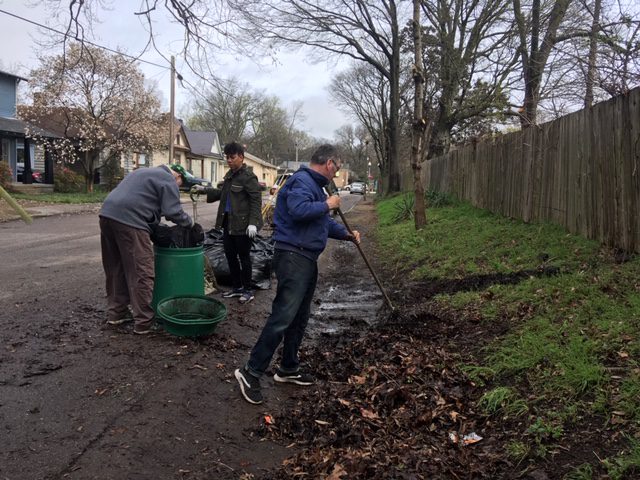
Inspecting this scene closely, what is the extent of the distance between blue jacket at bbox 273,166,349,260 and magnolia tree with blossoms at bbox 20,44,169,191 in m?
24.6

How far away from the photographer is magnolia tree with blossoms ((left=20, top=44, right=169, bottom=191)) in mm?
26172

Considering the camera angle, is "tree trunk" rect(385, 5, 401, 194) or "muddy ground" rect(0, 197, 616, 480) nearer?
"muddy ground" rect(0, 197, 616, 480)

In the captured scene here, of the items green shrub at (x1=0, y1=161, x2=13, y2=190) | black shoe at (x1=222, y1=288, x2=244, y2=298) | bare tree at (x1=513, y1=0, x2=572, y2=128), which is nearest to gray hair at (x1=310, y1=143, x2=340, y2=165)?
black shoe at (x1=222, y1=288, x2=244, y2=298)

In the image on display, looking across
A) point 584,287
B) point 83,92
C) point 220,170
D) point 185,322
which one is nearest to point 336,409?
point 185,322

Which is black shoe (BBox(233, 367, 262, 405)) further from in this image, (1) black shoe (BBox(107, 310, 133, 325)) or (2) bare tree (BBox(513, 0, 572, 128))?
(2) bare tree (BBox(513, 0, 572, 128))

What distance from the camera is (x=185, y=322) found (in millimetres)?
4715

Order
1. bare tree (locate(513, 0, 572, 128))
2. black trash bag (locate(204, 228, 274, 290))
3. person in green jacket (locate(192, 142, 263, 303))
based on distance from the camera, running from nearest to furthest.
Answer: person in green jacket (locate(192, 142, 263, 303)) → black trash bag (locate(204, 228, 274, 290)) → bare tree (locate(513, 0, 572, 128))

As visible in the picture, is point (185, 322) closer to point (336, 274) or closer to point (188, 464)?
point (188, 464)

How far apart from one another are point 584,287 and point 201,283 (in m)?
3.76

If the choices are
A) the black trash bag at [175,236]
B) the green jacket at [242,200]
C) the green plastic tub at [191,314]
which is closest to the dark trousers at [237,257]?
the green jacket at [242,200]

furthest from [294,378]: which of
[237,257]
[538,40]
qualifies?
[538,40]

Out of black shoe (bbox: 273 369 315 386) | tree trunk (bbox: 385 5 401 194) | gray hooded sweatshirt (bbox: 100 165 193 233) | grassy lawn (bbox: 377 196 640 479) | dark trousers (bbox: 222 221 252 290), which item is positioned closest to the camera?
grassy lawn (bbox: 377 196 640 479)

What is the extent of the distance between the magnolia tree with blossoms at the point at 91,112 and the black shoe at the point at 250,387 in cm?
2496

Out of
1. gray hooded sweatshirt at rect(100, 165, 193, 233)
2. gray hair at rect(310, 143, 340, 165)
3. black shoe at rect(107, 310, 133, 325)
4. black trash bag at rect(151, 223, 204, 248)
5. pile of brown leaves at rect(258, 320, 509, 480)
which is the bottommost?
pile of brown leaves at rect(258, 320, 509, 480)
